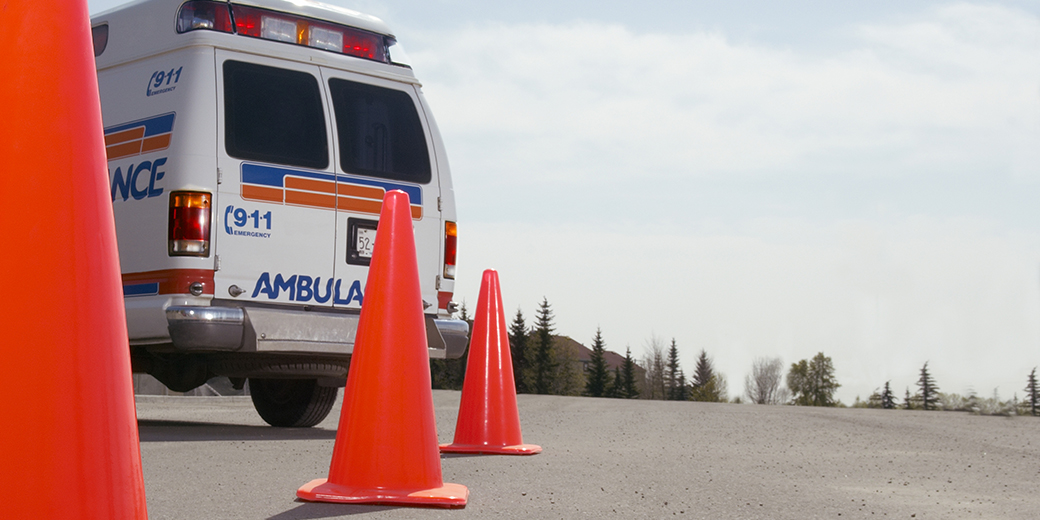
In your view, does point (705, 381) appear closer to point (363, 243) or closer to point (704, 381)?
point (704, 381)

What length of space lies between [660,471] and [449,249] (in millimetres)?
2966

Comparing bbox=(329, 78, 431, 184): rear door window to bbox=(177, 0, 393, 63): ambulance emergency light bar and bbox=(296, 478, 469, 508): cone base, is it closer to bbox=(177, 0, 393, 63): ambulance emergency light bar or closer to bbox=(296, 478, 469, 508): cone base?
bbox=(177, 0, 393, 63): ambulance emergency light bar

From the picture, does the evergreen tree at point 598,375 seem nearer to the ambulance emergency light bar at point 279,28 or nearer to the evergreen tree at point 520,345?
the evergreen tree at point 520,345

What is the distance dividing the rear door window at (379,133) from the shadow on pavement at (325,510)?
12.5 feet

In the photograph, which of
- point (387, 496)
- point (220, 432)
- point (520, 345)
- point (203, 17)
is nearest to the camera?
point (387, 496)

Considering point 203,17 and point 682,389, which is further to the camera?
point 682,389

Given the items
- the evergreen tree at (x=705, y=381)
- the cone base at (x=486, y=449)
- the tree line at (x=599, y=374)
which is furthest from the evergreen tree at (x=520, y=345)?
the cone base at (x=486, y=449)

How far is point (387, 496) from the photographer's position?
422 centimetres

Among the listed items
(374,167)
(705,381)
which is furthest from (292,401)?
(705,381)

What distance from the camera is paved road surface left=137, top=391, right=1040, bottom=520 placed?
171 inches

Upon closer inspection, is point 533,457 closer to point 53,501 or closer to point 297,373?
point 297,373

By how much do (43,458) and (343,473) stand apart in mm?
2062

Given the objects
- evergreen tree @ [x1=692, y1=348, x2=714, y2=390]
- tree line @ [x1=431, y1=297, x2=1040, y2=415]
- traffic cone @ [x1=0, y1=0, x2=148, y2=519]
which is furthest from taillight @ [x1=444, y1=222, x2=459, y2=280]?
evergreen tree @ [x1=692, y1=348, x2=714, y2=390]

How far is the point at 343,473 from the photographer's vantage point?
4348mm
